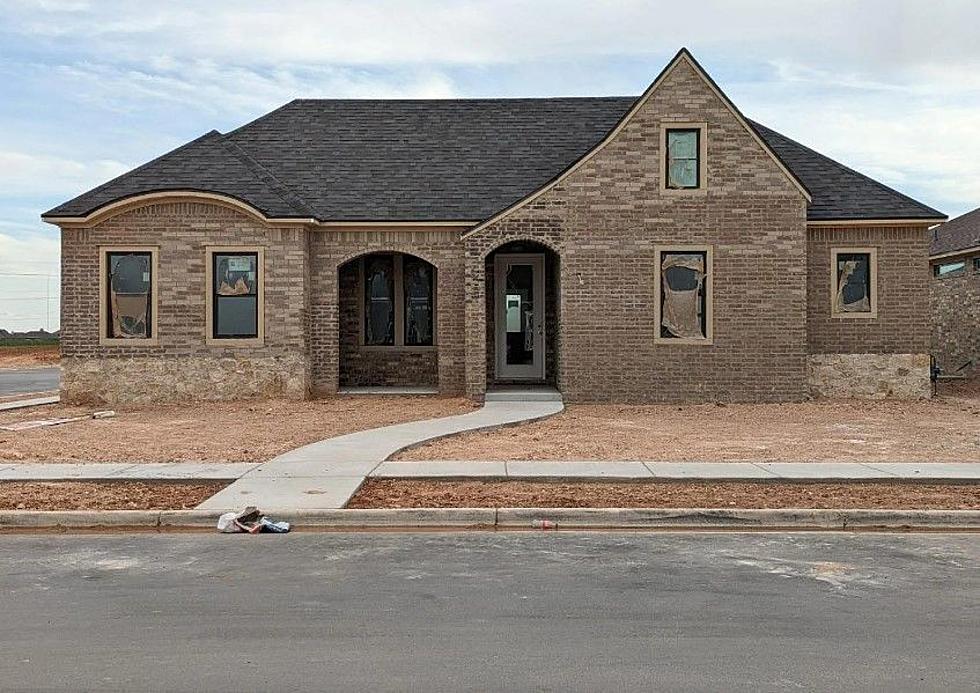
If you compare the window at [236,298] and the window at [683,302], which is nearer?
the window at [683,302]

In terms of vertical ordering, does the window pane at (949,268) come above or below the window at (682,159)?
below

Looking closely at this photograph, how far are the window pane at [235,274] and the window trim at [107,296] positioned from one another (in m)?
1.25

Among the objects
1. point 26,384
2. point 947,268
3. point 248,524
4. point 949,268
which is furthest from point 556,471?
point 26,384

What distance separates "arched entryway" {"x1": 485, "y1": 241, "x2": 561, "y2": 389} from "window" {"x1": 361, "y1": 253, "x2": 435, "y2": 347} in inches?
60.2

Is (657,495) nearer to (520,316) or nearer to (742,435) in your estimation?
(742,435)

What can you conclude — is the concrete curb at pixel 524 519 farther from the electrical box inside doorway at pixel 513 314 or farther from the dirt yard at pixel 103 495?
the electrical box inside doorway at pixel 513 314

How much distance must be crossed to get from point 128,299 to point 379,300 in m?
5.66

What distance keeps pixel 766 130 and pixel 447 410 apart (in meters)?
11.3

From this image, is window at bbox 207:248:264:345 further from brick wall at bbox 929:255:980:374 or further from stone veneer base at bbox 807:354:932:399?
brick wall at bbox 929:255:980:374

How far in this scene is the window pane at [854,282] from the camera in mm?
20984

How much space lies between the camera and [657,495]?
1030 cm

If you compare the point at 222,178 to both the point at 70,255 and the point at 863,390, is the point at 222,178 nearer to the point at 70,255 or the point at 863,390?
the point at 70,255

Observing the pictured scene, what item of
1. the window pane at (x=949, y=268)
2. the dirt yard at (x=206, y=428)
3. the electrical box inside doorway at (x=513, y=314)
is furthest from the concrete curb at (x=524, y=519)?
the window pane at (x=949, y=268)

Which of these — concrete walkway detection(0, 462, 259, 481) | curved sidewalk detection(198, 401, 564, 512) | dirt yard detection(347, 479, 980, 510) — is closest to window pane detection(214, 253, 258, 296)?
curved sidewalk detection(198, 401, 564, 512)
